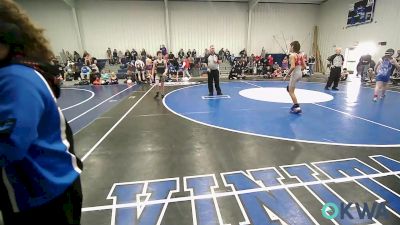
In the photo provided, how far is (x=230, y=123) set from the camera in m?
5.73

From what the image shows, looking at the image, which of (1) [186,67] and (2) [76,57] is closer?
(1) [186,67]

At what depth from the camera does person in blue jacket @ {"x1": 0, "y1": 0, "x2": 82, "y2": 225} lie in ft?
2.98

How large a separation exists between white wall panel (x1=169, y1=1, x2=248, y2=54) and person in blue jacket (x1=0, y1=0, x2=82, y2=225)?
21052mm

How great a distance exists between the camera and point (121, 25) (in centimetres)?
2045

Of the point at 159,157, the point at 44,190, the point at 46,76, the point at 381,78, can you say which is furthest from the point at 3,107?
the point at 381,78

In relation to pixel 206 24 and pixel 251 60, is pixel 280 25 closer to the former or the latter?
pixel 251 60

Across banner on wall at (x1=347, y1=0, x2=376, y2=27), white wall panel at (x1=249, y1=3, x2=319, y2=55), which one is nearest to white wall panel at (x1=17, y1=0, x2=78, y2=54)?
white wall panel at (x1=249, y1=3, x2=319, y2=55)

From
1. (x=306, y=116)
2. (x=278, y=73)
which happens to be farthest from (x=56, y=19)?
(x=306, y=116)

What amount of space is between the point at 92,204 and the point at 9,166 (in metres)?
2.01

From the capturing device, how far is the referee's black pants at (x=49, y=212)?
3.57 ft

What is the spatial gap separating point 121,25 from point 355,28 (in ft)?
62.9

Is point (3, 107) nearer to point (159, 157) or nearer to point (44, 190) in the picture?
point (44, 190)

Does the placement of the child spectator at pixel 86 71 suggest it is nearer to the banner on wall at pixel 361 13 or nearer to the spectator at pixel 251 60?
the spectator at pixel 251 60

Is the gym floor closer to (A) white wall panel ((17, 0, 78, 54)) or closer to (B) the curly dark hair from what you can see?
(B) the curly dark hair
